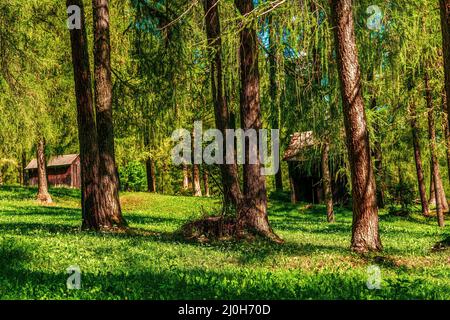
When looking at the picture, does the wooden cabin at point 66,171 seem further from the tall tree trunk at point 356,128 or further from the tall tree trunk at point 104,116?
the tall tree trunk at point 356,128

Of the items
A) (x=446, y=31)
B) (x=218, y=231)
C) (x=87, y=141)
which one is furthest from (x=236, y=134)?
(x=446, y=31)

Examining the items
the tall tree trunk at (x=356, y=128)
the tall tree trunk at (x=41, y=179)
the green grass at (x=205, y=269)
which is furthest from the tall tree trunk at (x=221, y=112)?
the tall tree trunk at (x=41, y=179)

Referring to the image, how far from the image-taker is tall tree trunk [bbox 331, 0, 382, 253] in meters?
10.3

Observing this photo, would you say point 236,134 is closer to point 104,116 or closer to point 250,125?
point 250,125

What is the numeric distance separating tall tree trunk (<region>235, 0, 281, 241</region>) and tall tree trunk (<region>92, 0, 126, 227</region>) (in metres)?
3.55

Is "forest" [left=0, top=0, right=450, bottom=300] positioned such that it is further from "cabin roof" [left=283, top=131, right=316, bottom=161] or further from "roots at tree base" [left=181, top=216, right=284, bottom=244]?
"cabin roof" [left=283, top=131, right=316, bottom=161]

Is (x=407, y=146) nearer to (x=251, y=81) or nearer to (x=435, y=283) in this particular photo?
(x=251, y=81)

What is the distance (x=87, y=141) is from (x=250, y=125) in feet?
14.0

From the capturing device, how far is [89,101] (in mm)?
13398

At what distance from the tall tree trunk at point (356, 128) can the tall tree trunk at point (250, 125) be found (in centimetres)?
243

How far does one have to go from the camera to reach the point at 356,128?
34.2 ft

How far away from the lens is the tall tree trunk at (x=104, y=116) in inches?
533
